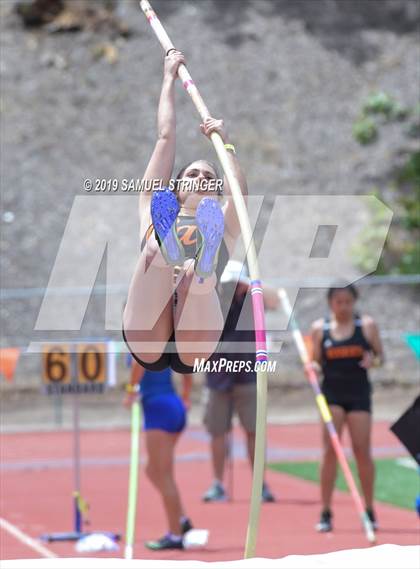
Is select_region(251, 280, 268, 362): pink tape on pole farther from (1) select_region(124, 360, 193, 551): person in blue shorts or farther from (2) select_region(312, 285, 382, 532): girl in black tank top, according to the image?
(2) select_region(312, 285, 382, 532): girl in black tank top

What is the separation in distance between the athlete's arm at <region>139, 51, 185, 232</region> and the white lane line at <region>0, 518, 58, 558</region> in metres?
2.32

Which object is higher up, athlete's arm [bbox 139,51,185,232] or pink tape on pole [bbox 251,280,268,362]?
athlete's arm [bbox 139,51,185,232]

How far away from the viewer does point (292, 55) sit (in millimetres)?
23422

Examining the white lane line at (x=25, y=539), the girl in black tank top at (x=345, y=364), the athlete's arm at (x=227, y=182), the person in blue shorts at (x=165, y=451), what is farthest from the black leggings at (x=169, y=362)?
the girl in black tank top at (x=345, y=364)

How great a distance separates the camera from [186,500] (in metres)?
8.66

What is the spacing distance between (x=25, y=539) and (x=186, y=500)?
2228 millimetres

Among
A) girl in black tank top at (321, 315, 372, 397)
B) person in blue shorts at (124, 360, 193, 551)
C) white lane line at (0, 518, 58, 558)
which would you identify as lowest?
white lane line at (0, 518, 58, 558)

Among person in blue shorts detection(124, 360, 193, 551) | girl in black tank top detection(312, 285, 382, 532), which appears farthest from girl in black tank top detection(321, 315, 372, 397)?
person in blue shorts detection(124, 360, 193, 551)

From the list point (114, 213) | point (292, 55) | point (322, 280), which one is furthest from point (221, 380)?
point (292, 55)

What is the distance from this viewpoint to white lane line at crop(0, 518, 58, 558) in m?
6.25

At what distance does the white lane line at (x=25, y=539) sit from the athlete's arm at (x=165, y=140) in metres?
2.32

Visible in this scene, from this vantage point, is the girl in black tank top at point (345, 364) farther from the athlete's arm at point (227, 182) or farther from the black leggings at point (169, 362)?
the black leggings at point (169, 362)

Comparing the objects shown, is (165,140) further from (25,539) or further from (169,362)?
(25,539)

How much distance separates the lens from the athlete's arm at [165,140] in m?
4.99
